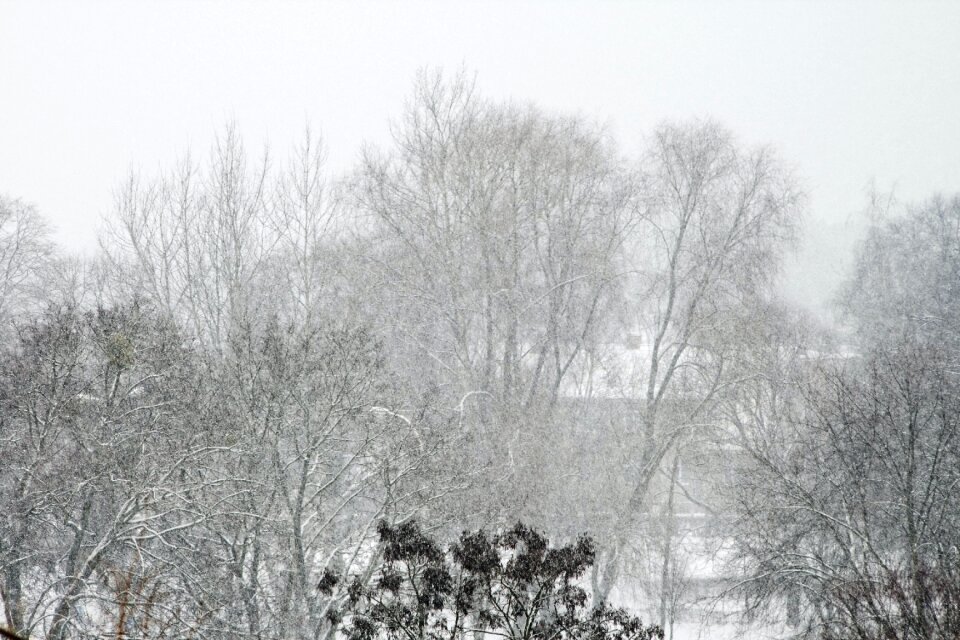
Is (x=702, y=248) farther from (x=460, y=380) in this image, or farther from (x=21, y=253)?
(x=21, y=253)

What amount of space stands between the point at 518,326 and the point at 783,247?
6624 mm

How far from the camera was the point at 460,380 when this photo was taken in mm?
16672

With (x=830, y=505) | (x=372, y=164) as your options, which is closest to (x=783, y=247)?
(x=830, y=505)

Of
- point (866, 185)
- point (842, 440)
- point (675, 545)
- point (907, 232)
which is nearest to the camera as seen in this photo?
point (842, 440)

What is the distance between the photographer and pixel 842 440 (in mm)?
12367

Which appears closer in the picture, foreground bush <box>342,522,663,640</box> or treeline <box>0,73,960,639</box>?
foreground bush <box>342,522,663,640</box>

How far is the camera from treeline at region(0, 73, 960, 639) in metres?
10.4

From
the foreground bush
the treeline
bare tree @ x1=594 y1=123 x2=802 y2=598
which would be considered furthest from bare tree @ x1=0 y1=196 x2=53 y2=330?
the foreground bush

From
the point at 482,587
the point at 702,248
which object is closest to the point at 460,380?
the point at 702,248

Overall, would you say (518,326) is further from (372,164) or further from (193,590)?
(193,590)

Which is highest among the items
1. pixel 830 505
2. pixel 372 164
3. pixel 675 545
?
pixel 372 164

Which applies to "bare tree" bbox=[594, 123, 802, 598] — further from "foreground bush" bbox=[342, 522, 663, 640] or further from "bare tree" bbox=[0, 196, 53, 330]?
"bare tree" bbox=[0, 196, 53, 330]

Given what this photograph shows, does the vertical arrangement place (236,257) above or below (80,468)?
above

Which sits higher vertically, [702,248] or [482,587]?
[702,248]
